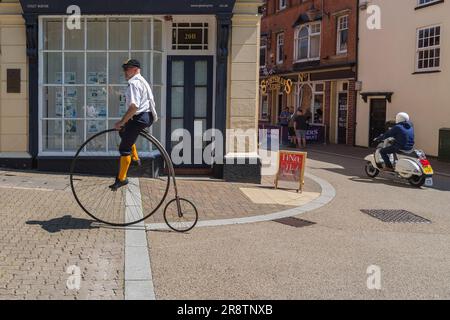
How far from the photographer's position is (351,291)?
5121 millimetres

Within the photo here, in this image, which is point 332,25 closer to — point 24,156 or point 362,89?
point 362,89

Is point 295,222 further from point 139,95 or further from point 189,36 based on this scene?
point 189,36

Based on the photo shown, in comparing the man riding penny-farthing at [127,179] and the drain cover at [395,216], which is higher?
the man riding penny-farthing at [127,179]

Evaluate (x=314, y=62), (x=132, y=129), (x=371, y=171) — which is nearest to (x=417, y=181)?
(x=371, y=171)

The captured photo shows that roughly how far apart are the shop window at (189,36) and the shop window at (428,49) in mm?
11114

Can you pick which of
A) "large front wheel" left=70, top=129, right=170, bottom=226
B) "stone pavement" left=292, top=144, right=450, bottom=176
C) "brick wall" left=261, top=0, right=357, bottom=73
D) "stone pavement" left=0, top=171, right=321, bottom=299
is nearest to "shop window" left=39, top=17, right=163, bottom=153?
"large front wheel" left=70, top=129, right=170, bottom=226

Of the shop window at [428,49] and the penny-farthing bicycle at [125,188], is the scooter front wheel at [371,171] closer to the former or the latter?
the penny-farthing bicycle at [125,188]

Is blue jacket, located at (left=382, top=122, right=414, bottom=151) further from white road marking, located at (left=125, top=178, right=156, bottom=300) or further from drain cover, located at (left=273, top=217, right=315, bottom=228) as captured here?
white road marking, located at (left=125, top=178, right=156, bottom=300)

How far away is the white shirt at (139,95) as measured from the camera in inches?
272

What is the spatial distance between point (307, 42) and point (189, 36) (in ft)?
63.2

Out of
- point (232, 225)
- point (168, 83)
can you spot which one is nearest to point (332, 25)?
point (168, 83)

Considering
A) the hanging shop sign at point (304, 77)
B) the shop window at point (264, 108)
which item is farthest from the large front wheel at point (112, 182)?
the shop window at point (264, 108)

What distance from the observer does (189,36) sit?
11469mm

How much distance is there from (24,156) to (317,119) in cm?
1936
